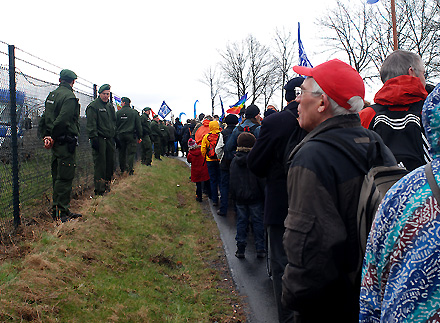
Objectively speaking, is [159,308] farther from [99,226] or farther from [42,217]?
[42,217]

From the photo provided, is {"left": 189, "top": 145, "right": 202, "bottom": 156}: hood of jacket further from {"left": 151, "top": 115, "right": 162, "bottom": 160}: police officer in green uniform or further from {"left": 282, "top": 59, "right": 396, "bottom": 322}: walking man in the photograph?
{"left": 151, "top": 115, "right": 162, "bottom": 160}: police officer in green uniform

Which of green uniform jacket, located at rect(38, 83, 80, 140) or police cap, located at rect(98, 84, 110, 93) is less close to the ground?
police cap, located at rect(98, 84, 110, 93)

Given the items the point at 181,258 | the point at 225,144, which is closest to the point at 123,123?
the point at 225,144

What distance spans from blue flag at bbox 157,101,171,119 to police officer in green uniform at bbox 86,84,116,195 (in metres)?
15.7

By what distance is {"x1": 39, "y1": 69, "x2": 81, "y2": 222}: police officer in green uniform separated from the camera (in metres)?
6.27

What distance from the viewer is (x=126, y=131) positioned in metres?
12.5

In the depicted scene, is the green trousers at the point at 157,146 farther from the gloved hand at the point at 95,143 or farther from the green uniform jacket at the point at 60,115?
the green uniform jacket at the point at 60,115

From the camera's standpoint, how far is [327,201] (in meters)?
1.89

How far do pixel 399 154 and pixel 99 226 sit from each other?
185 inches

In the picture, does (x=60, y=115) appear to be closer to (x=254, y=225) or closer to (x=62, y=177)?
(x=62, y=177)

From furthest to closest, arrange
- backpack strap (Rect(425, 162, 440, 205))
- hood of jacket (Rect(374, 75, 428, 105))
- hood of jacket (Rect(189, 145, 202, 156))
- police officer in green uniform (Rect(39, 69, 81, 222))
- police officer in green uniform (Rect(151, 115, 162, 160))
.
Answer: police officer in green uniform (Rect(151, 115, 162, 160)) → hood of jacket (Rect(189, 145, 202, 156)) → police officer in green uniform (Rect(39, 69, 81, 222)) → hood of jacket (Rect(374, 75, 428, 105)) → backpack strap (Rect(425, 162, 440, 205))

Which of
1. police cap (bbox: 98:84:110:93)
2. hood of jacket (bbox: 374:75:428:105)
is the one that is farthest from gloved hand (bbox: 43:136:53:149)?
hood of jacket (bbox: 374:75:428:105)

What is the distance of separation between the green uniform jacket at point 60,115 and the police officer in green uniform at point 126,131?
5870 mm

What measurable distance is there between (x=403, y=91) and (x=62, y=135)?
5027mm
